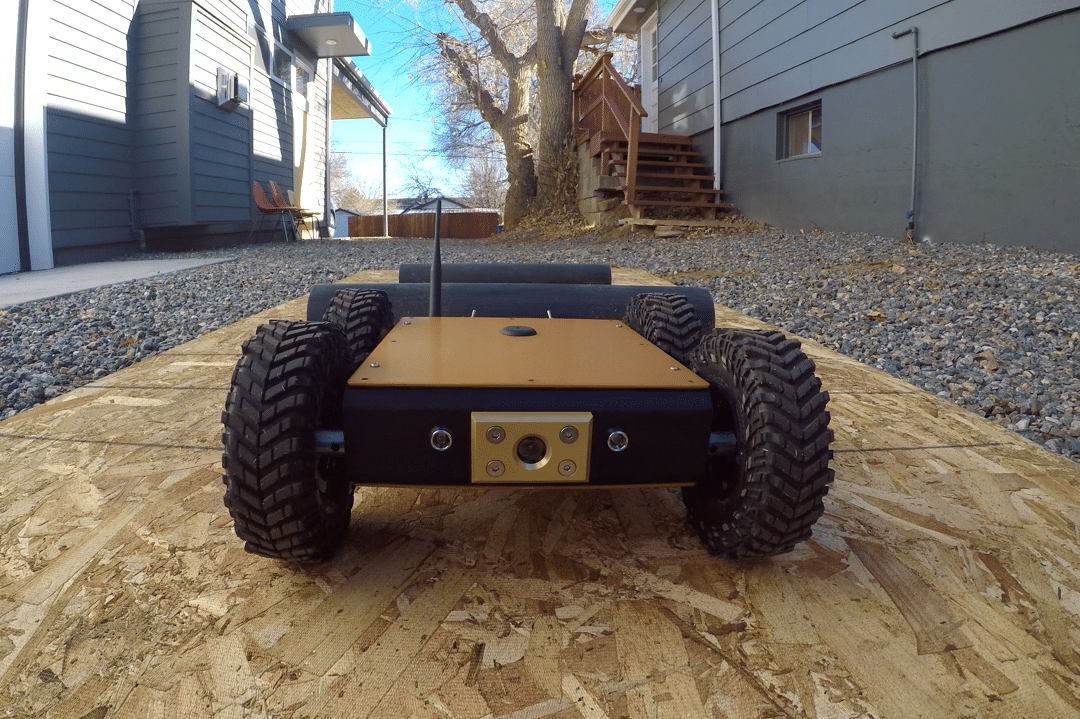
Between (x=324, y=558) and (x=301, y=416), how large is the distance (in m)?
0.32

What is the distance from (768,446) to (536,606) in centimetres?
47

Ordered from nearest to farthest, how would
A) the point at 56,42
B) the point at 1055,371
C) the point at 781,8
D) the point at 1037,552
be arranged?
1. the point at 1037,552
2. the point at 1055,371
3. the point at 56,42
4. the point at 781,8

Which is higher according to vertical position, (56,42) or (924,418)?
(56,42)

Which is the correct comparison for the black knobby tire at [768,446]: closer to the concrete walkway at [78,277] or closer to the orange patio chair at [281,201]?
the concrete walkway at [78,277]

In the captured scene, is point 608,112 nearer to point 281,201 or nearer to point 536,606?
point 281,201

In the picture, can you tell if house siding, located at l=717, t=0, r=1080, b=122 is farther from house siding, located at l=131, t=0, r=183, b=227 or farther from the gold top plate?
house siding, located at l=131, t=0, r=183, b=227

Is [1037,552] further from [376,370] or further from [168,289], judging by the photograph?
[168,289]

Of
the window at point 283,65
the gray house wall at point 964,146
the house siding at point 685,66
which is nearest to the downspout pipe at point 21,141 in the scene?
the window at point 283,65

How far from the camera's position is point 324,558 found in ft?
4.12

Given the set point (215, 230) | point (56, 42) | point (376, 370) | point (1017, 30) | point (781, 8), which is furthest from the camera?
point (215, 230)

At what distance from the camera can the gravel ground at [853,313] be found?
2.62m

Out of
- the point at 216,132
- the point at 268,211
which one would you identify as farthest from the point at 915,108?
the point at 268,211

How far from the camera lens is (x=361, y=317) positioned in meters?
1.63

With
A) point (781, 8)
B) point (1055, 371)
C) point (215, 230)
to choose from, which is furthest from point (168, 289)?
point (781, 8)
